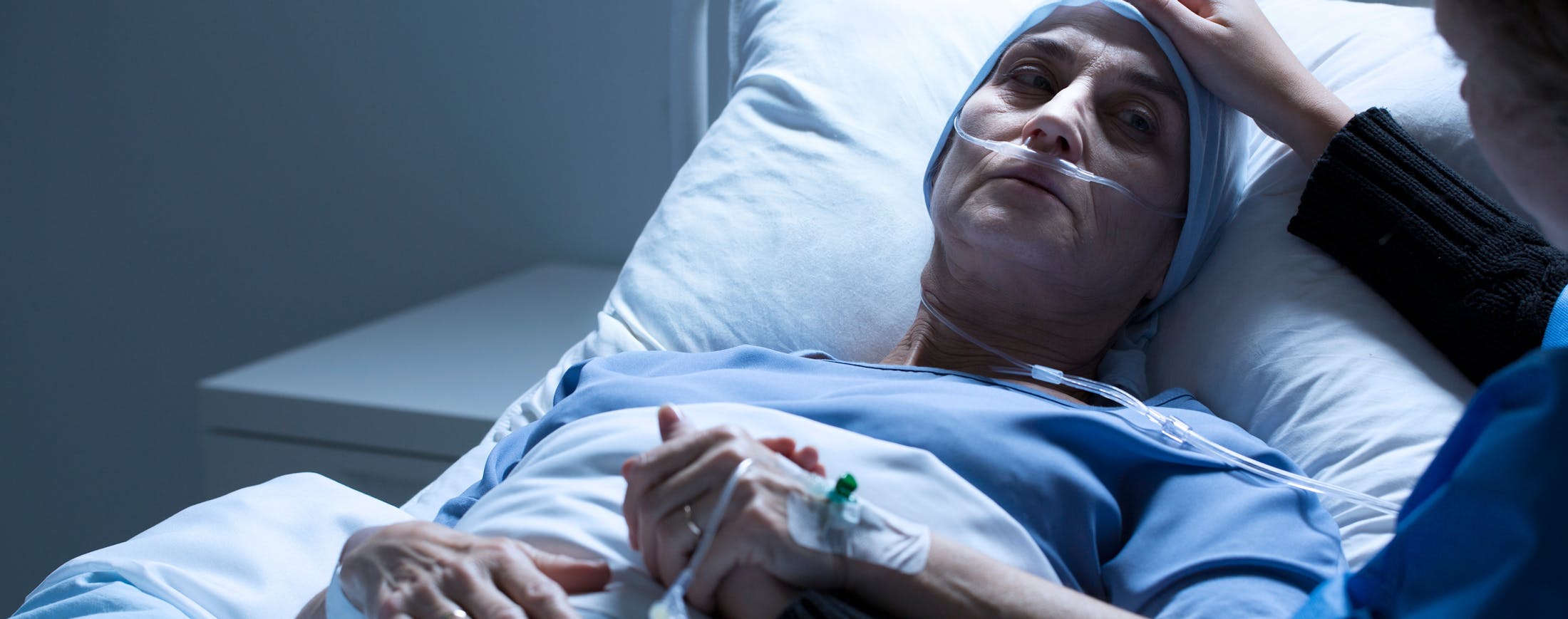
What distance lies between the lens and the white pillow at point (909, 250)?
3.88 ft

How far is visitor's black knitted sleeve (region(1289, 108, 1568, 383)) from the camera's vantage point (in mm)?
1133

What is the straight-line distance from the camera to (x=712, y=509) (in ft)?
2.82

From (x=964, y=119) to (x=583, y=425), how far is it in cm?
56

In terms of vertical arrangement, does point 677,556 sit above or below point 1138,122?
below

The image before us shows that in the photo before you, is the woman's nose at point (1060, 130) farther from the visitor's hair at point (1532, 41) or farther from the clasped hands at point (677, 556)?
the visitor's hair at point (1532, 41)

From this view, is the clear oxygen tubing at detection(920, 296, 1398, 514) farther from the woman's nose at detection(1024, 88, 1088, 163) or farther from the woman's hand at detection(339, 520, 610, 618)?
the woman's hand at detection(339, 520, 610, 618)

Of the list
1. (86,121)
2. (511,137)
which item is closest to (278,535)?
(511,137)

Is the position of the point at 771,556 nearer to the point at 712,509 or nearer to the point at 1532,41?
the point at 712,509

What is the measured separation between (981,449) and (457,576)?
17.0 inches

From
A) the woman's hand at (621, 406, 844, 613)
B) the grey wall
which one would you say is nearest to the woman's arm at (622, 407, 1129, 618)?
the woman's hand at (621, 406, 844, 613)

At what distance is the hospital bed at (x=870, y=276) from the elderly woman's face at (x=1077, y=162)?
4.9 inches

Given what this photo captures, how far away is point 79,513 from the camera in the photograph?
8.52 feet

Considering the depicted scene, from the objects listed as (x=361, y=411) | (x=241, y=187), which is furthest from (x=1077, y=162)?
(x=241, y=187)

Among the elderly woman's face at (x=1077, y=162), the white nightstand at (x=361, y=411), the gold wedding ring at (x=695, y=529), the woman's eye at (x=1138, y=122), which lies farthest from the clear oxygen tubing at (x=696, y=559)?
the white nightstand at (x=361, y=411)
